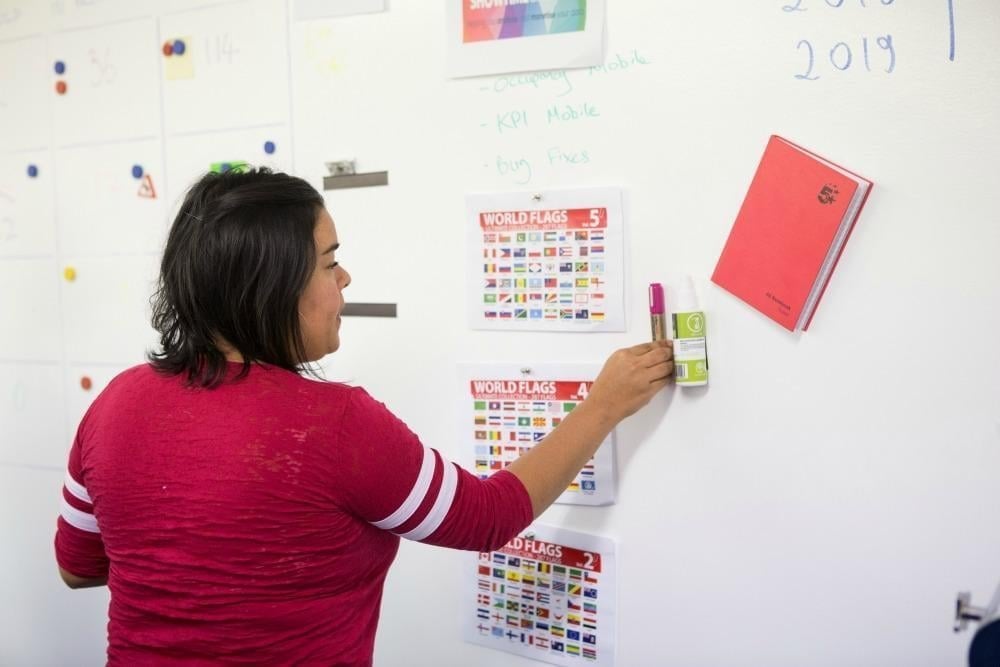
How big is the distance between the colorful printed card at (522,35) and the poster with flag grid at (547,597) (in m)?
0.67

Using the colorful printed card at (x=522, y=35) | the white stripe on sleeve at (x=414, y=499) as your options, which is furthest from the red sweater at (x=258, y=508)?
the colorful printed card at (x=522, y=35)

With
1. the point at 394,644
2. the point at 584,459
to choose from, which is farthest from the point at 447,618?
the point at 584,459

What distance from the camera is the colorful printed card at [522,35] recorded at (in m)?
0.95

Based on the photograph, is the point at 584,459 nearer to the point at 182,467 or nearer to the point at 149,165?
the point at 182,467

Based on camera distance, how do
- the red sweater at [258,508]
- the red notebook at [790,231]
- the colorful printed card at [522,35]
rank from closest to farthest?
the red sweater at [258,508] < the red notebook at [790,231] < the colorful printed card at [522,35]

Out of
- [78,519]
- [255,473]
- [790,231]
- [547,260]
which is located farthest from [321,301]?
[790,231]

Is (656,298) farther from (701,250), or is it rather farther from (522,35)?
(522,35)

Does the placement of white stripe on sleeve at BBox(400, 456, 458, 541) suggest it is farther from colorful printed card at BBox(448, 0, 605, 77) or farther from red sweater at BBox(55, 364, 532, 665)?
colorful printed card at BBox(448, 0, 605, 77)

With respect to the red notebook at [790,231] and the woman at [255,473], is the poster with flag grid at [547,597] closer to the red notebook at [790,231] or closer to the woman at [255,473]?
the woman at [255,473]

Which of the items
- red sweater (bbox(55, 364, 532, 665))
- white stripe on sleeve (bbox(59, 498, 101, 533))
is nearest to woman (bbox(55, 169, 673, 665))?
red sweater (bbox(55, 364, 532, 665))

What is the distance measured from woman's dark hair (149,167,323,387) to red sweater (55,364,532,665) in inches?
1.4

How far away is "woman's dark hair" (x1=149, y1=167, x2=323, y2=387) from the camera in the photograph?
29.9 inches

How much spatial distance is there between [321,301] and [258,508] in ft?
0.77

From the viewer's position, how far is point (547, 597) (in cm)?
106
